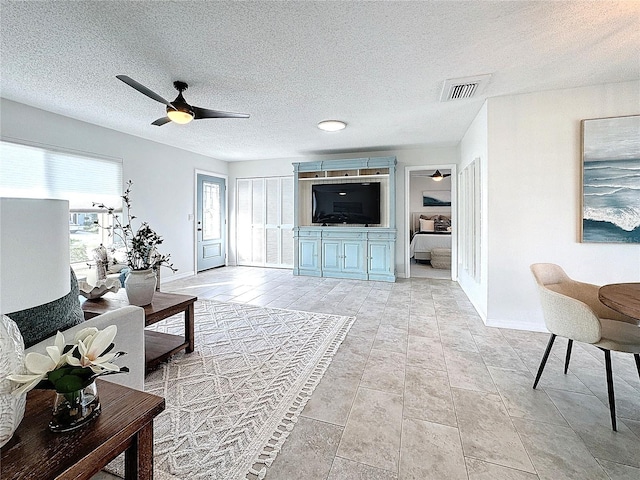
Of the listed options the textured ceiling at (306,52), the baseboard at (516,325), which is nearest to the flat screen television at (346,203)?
the textured ceiling at (306,52)

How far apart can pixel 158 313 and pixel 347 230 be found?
392 cm

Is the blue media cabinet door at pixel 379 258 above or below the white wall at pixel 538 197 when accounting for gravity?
below

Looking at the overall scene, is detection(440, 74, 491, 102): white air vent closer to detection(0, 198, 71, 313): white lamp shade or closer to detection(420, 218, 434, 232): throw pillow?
detection(0, 198, 71, 313): white lamp shade

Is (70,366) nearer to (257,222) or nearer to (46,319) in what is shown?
(46,319)

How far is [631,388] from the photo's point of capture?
194 cm

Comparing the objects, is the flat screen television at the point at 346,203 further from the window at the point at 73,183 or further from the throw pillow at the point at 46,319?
the throw pillow at the point at 46,319

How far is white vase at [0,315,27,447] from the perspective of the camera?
2.08ft

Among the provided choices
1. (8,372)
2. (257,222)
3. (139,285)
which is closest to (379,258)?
(257,222)

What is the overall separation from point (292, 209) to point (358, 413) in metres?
5.14

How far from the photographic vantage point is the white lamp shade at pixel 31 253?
552mm

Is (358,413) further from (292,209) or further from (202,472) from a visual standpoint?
(292,209)

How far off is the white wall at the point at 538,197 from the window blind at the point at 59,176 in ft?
14.3

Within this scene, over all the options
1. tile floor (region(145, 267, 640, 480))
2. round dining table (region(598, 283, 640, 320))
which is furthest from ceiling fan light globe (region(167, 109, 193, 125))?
round dining table (region(598, 283, 640, 320))

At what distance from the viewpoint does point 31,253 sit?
0.59 meters
